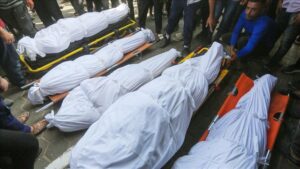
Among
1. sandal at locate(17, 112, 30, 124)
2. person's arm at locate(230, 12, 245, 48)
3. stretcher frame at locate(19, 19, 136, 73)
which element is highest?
person's arm at locate(230, 12, 245, 48)

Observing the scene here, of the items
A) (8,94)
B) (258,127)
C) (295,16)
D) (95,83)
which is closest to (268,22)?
(295,16)

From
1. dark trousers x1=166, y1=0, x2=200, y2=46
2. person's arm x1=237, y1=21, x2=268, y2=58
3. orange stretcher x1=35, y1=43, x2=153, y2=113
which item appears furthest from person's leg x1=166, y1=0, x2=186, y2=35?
person's arm x1=237, y1=21, x2=268, y2=58

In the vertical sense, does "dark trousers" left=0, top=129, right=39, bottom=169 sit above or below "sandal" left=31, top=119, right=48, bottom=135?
above

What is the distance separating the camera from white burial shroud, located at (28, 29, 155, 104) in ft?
9.20

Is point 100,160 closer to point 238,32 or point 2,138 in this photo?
point 2,138

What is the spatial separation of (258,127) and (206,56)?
1.08 meters

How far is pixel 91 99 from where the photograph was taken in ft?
8.18

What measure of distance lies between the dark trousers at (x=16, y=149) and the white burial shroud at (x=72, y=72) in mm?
1220

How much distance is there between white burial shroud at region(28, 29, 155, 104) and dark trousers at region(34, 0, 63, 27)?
169 cm

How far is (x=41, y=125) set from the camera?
2594mm

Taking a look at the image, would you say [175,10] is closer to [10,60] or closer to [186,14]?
[186,14]

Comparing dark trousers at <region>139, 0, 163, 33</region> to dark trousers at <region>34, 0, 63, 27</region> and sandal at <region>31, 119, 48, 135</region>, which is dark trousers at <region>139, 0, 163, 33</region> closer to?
dark trousers at <region>34, 0, 63, 27</region>

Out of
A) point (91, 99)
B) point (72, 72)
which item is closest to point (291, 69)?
point (91, 99)

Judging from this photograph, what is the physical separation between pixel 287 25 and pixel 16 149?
3.65 metres
